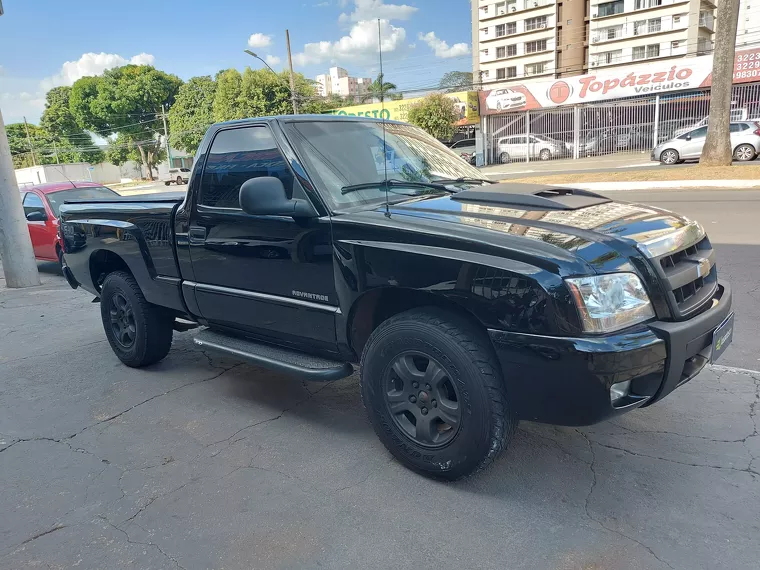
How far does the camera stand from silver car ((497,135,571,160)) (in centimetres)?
3472

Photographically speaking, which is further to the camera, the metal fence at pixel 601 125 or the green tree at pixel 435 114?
the green tree at pixel 435 114

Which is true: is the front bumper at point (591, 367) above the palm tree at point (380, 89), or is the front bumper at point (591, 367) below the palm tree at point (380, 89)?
below

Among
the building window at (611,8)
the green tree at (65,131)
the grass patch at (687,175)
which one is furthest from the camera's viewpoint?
the green tree at (65,131)

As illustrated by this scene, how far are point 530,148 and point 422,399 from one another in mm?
34955

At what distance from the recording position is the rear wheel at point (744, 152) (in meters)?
21.4

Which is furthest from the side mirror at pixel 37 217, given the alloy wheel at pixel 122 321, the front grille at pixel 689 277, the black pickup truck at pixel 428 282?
the front grille at pixel 689 277

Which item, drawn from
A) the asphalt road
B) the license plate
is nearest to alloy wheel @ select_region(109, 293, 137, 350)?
the asphalt road

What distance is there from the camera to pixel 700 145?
22469 mm

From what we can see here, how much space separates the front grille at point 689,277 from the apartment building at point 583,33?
46.1m

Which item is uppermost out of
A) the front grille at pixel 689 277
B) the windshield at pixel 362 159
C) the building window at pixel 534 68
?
the building window at pixel 534 68

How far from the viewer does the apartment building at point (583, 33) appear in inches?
1972

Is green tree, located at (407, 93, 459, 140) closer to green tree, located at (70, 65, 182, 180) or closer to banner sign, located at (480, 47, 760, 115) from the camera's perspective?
banner sign, located at (480, 47, 760, 115)

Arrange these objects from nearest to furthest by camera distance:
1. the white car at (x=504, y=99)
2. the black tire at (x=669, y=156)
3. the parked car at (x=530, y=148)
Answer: the black tire at (x=669, y=156) → the parked car at (x=530, y=148) → the white car at (x=504, y=99)

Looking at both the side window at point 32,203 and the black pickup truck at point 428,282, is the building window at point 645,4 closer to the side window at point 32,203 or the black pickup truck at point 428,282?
the side window at point 32,203
